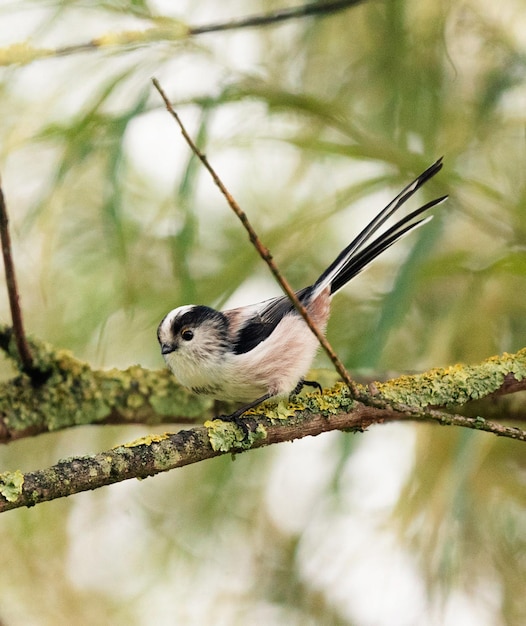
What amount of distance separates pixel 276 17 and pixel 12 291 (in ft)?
3.63

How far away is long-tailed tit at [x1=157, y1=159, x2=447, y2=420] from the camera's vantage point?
205cm

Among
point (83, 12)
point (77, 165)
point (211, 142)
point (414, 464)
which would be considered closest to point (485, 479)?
point (414, 464)

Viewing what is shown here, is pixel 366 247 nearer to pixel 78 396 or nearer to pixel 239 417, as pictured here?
pixel 239 417

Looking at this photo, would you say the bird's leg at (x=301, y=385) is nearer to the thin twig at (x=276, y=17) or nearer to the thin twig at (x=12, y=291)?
the thin twig at (x=12, y=291)

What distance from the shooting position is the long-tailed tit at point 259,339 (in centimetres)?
205

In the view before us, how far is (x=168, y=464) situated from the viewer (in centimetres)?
154

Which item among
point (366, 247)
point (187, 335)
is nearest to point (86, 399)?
point (187, 335)

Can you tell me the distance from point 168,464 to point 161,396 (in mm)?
790

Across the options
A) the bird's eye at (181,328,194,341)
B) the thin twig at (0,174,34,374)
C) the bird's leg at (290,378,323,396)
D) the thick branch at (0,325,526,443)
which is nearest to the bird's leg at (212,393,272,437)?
the bird's leg at (290,378,323,396)

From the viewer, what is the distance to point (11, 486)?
1397mm

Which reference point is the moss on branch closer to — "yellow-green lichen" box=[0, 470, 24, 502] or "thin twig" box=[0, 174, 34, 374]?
"thin twig" box=[0, 174, 34, 374]

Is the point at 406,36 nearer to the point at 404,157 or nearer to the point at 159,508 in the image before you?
the point at 404,157

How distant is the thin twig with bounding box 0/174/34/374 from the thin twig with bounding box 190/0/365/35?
76 cm

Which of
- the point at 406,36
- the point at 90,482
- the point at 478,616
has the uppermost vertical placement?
the point at 406,36
